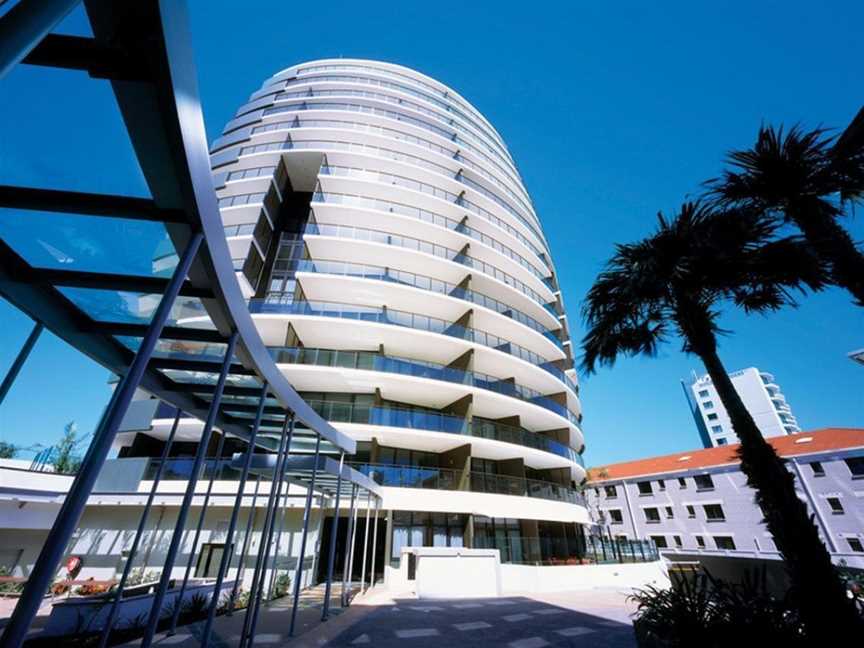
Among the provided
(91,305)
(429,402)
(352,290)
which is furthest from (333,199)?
(91,305)

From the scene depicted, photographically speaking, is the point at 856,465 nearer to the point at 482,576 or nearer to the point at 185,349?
the point at 482,576

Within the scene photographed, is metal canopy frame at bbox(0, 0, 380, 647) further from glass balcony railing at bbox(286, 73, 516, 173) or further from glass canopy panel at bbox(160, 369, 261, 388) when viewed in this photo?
glass balcony railing at bbox(286, 73, 516, 173)

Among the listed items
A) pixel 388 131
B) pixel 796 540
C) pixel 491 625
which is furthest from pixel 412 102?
pixel 796 540

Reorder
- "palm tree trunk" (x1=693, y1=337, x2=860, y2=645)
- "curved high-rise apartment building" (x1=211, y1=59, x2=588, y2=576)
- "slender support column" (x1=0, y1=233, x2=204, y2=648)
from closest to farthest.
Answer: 1. "slender support column" (x1=0, y1=233, x2=204, y2=648)
2. "palm tree trunk" (x1=693, y1=337, x2=860, y2=645)
3. "curved high-rise apartment building" (x1=211, y1=59, x2=588, y2=576)

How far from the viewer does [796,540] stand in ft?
15.9

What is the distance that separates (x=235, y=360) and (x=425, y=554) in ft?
35.6

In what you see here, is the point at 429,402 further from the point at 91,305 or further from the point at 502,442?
the point at 91,305

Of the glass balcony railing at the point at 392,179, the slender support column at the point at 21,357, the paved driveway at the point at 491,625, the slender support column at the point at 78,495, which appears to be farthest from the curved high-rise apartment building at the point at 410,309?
the slender support column at the point at 78,495

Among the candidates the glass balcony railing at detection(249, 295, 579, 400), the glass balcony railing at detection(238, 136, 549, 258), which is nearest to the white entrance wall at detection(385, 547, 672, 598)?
the glass balcony railing at detection(249, 295, 579, 400)

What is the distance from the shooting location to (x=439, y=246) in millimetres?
23797

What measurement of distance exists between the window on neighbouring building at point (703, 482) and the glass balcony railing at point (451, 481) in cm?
2125

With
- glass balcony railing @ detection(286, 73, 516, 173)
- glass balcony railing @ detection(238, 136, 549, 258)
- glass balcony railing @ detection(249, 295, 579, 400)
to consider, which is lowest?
glass balcony railing @ detection(249, 295, 579, 400)

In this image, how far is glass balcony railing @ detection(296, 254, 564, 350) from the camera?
20.3 meters

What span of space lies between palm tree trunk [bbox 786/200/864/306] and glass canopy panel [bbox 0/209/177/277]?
28.5ft
